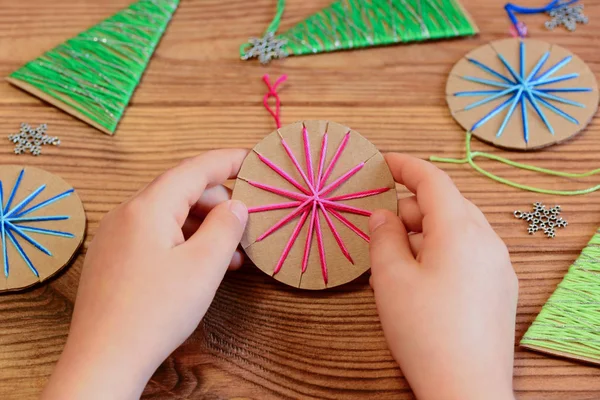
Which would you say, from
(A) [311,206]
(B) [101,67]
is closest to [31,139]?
(B) [101,67]

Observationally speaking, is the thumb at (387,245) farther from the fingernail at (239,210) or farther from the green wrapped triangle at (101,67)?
the green wrapped triangle at (101,67)

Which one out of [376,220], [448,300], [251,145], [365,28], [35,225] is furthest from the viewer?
[365,28]

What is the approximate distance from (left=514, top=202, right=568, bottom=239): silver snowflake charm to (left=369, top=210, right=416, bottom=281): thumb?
0.25 metres

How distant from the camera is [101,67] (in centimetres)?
108

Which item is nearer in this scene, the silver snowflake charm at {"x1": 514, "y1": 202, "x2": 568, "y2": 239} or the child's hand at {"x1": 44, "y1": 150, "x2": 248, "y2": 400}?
the child's hand at {"x1": 44, "y1": 150, "x2": 248, "y2": 400}

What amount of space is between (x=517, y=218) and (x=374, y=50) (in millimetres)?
420

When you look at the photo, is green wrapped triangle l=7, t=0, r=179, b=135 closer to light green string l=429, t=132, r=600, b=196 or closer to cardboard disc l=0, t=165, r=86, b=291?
cardboard disc l=0, t=165, r=86, b=291

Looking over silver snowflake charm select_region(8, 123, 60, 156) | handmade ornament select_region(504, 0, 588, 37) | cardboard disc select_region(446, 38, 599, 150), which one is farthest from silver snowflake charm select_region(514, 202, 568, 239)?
silver snowflake charm select_region(8, 123, 60, 156)

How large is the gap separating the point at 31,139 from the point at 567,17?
3.39 ft

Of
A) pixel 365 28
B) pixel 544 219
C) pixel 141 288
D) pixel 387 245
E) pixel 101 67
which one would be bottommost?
pixel 141 288

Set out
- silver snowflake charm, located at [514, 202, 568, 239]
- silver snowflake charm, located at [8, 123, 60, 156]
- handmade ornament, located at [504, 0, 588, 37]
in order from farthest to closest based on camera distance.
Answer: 1. handmade ornament, located at [504, 0, 588, 37]
2. silver snowflake charm, located at [8, 123, 60, 156]
3. silver snowflake charm, located at [514, 202, 568, 239]

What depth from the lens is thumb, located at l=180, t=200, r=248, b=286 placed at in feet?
2.38

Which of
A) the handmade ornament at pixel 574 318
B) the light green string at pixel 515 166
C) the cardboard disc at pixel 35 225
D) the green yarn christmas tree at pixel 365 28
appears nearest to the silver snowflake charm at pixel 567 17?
the green yarn christmas tree at pixel 365 28

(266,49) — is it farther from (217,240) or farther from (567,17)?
(567,17)
